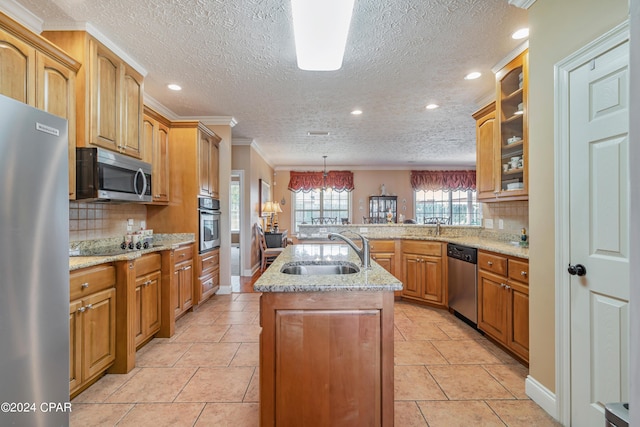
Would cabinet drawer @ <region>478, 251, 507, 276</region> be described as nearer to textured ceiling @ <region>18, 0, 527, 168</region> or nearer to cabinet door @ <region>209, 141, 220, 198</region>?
textured ceiling @ <region>18, 0, 527, 168</region>

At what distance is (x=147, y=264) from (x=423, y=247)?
10.1ft

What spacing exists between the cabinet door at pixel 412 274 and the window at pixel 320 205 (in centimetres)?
480

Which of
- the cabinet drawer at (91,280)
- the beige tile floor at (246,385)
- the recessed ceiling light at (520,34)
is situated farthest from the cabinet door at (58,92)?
the recessed ceiling light at (520,34)

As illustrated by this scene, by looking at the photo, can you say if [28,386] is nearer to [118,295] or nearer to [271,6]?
[118,295]

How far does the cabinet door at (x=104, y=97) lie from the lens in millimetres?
2287

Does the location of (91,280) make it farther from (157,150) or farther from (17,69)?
(157,150)

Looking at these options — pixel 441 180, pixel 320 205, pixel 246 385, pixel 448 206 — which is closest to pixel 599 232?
pixel 246 385

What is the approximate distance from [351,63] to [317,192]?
6.12m

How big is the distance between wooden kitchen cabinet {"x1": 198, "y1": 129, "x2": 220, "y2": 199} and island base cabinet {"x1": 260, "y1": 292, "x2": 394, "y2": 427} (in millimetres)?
2830

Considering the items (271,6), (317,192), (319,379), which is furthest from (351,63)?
(317,192)

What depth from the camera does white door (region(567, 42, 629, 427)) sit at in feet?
4.70

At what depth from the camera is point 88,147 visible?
2252 mm

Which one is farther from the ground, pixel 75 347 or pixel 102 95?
pixel 102 95

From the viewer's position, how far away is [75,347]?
6.19 feet
